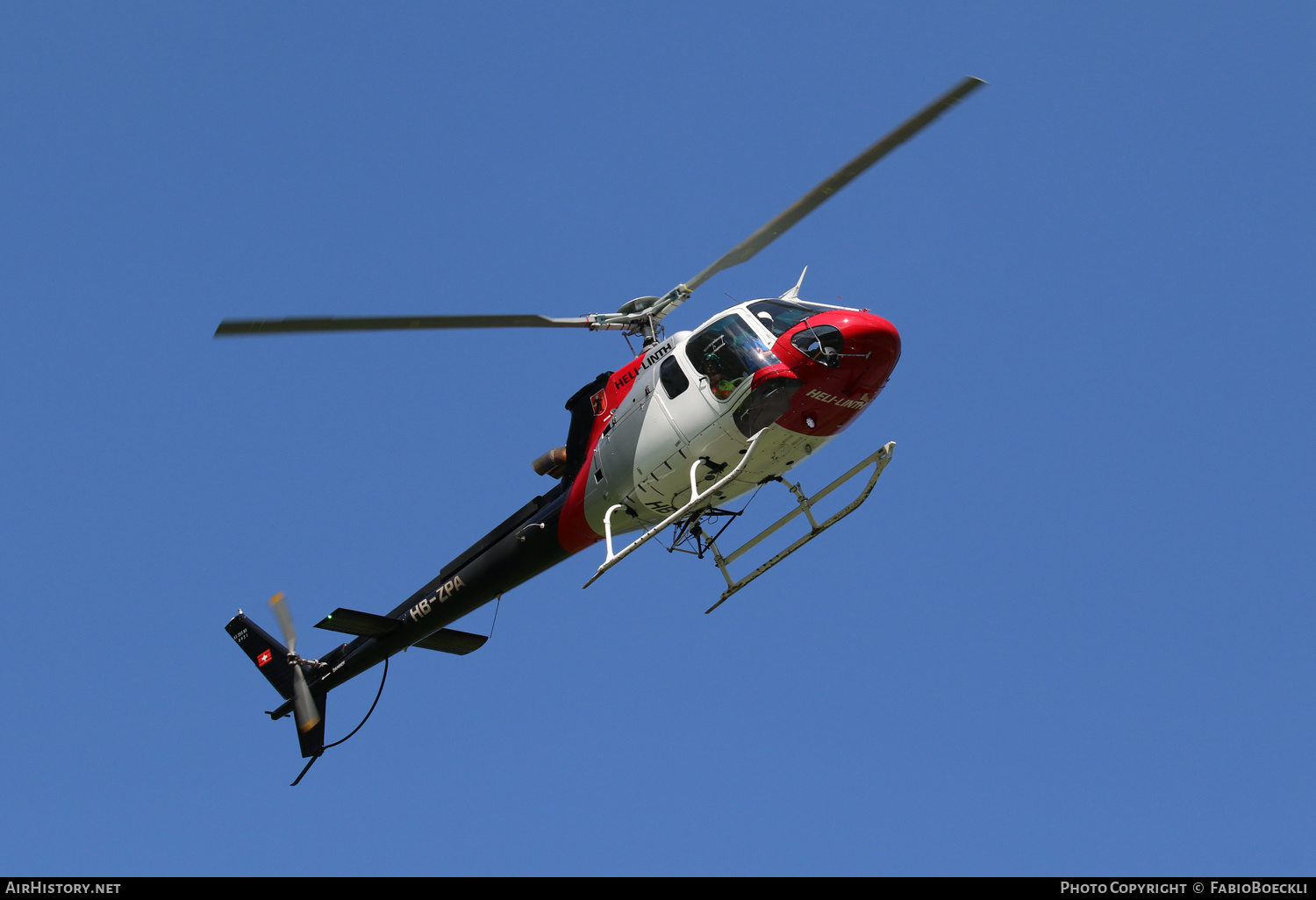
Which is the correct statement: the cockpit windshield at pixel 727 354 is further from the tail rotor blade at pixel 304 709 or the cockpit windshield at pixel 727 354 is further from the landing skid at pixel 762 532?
the tail rotor blade at pixel 304 709

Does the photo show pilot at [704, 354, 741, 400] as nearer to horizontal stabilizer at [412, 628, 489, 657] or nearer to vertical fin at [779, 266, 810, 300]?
vertical fin at [779, 266, 810, 300]

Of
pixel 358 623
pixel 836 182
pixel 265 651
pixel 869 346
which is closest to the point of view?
pixel 836 182

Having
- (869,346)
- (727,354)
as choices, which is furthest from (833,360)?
(727,354)

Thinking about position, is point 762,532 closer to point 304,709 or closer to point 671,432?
point 671,432

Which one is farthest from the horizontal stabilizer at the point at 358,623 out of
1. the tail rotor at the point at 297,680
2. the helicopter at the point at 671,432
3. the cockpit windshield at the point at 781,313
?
the cockpit windshield at the point at 781,313

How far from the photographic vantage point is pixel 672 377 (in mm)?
15773

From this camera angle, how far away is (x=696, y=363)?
Answer: 15508 mm

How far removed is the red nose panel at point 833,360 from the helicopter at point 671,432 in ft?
0.05

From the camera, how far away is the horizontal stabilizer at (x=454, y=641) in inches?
742

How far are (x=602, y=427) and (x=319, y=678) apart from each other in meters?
5.93

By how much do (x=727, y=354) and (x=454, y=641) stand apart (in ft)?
22.4
